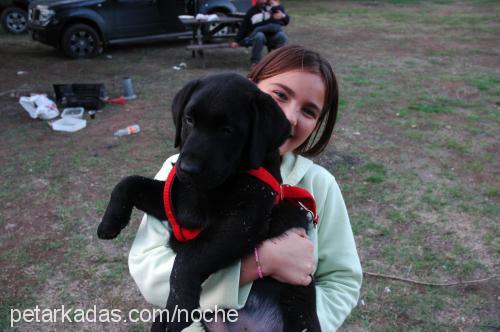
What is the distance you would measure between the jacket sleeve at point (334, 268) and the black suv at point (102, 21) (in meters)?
10.4

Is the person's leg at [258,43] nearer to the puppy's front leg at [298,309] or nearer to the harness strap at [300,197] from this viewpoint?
the harness strap at [300,197]

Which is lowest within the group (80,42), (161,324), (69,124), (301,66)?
(69,124)

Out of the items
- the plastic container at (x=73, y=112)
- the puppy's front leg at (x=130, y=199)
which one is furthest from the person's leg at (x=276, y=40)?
the puppy's front leg at (x=130, y=199)

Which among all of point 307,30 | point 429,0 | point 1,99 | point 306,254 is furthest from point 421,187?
point 429,0

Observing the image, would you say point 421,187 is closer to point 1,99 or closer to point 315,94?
point 315,94

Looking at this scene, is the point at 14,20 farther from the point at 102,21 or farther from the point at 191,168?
the point at 191,168

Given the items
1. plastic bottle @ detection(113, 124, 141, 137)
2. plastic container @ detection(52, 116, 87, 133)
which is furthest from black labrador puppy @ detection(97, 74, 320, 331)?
plastic container @ detection(52, 116, 87, 133)

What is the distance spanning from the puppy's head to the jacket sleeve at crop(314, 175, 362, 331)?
0.47 m

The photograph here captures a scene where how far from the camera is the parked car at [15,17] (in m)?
14.6

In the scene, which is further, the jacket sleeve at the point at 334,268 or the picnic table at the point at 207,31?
the picnic table at the point at 207,31

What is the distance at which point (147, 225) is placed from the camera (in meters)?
1.95

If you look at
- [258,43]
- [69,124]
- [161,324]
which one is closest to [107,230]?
[161,324]

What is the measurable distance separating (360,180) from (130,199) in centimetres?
390

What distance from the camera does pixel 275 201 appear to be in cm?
183
